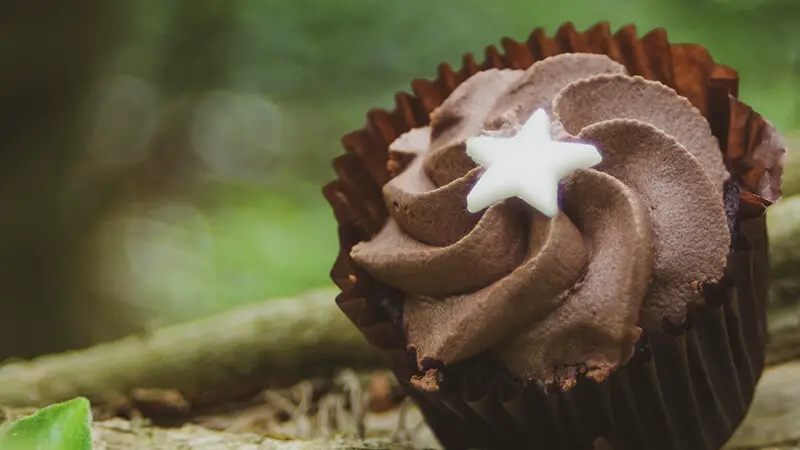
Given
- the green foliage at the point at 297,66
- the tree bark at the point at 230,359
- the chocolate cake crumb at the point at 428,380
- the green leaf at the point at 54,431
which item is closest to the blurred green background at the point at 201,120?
the green foliage at the point at 297,66

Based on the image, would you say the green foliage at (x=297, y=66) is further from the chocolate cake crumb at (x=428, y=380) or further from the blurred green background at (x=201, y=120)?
the chocolate cake crumb at (x=428, y=380)

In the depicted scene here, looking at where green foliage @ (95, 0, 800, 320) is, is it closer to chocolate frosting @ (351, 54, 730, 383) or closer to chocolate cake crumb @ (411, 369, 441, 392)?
chocolate frosting @ (351, 54, 730, 383)

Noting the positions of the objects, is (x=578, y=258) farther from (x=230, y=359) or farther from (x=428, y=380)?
(x=230, y=359)

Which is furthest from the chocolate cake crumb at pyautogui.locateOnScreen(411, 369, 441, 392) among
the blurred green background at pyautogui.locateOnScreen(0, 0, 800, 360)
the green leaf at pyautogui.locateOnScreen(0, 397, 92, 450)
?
the blurred green background at pyautogui.locateOnScreen(0, 0, 800, 360)

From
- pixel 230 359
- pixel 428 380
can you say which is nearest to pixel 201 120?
pixel 230 359

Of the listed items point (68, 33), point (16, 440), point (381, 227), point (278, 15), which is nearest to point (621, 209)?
point (381, 227)

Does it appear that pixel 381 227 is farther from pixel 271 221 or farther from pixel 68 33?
pixel 271 221

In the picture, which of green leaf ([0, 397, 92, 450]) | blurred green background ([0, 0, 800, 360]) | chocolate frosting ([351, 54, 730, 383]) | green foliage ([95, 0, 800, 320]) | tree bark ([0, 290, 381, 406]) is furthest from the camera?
green foliage ([95, 0, 800, 320])
